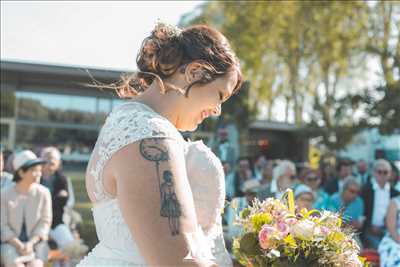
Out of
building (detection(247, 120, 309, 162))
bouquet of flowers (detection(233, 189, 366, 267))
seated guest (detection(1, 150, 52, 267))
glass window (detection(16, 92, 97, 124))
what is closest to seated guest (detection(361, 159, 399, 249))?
seated guest (detection(1, 150, 52, 267))

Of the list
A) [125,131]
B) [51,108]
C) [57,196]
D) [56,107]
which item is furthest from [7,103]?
[125,131]

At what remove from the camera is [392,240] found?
586 centimetres

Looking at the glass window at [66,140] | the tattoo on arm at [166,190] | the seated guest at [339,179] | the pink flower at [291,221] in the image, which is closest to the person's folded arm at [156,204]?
the tattoo on arm at [166,190]

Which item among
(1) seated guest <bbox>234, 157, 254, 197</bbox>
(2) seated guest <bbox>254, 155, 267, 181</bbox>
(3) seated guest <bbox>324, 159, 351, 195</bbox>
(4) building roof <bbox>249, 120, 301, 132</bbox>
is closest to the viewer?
(3) seated guest <bbox>324, 159, 351, 195</bbox>

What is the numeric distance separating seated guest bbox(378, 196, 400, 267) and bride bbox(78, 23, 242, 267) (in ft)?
14.9

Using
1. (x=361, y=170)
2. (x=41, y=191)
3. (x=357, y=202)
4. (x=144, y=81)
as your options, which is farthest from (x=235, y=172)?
(x=144, y=81)

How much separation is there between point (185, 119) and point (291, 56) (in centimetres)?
2612

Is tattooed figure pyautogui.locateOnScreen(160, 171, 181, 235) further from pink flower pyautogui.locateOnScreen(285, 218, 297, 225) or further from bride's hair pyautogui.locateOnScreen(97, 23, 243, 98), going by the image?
pink flower pyautogui.locateOnScreen(285, 218, 297, 225)

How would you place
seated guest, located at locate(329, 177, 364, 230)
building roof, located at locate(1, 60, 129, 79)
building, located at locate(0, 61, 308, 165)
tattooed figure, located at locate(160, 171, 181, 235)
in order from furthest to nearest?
building, located at locate(0, 61, 308, 165) < building roof, located at locate(1, 60, 129, 79) < seated guest, located at locate(329, 177, 364, 230) < tattooed figure, located at locate(160, 171, 181, 235)

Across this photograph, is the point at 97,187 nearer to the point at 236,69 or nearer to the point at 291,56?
the point at 236,69

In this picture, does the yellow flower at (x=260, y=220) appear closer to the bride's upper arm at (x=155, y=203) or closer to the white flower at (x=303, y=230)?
the white flower at (x=303, y=230)

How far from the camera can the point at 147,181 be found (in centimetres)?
117

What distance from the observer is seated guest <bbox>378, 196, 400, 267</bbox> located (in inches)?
224

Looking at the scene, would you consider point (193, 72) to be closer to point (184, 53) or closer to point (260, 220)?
point (184, 53)
